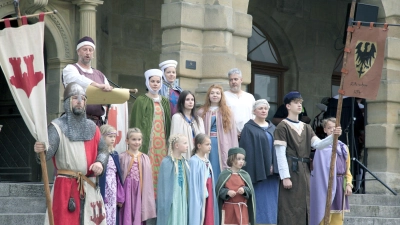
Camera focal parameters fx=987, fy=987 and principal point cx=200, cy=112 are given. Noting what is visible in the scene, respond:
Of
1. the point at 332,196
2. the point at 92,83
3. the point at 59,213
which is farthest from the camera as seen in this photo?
the point at 332,196

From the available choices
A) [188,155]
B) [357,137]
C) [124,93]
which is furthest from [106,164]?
[357,137]

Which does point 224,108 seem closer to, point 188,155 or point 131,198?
point 188,155

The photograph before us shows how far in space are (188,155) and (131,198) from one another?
94 cm

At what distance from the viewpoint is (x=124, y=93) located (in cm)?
996

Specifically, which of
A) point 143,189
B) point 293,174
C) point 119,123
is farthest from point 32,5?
point 293,174

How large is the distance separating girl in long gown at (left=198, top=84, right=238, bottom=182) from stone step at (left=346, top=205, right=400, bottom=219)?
2764mm

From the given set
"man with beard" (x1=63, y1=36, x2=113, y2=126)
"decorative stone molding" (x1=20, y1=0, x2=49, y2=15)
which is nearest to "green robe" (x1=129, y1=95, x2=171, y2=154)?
"man with beard" (x1=63, y1=36, x2=113, y2=126)

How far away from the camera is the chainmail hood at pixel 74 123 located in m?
9.19

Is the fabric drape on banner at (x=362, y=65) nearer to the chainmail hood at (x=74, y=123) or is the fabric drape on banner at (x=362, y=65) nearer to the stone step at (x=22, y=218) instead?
the chainmail hood at (x=74, y=123)

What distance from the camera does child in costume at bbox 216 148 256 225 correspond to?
10500 millimetres

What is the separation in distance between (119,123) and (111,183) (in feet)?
3.19

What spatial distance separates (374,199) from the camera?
14.1 m

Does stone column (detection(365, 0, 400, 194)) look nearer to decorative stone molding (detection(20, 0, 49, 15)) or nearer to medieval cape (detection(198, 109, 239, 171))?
medieval cape (detection(198, 109, 239, 171))

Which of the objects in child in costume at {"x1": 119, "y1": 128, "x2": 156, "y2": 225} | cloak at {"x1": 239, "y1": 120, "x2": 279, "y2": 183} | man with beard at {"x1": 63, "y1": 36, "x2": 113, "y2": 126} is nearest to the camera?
man with beard at {"x1": 63, "y1": 36, "x2": 113, "y2": 126}
